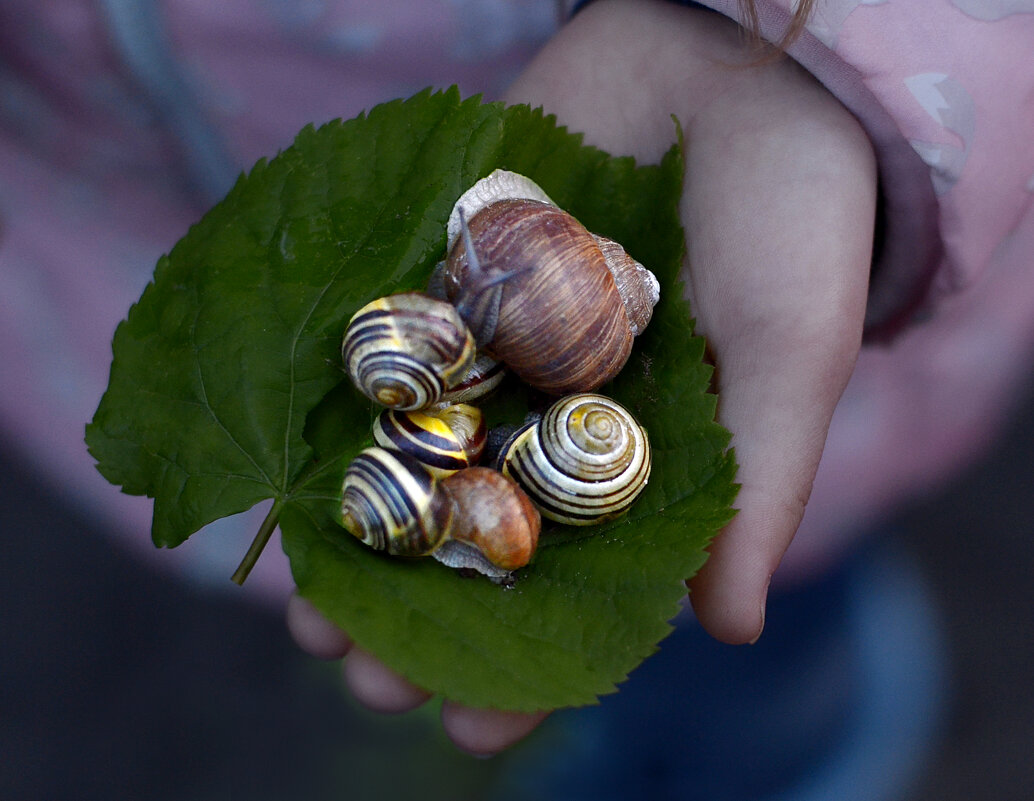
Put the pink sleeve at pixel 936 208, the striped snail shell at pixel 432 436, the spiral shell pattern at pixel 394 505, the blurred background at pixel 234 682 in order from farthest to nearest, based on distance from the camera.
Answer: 1. the blurred background at pixel 234 682
2. the pink sleeve at pixel 936 208
3. the striped snail shell at pixel 432 436
4. the spiral shell pattern at pixel 394 505

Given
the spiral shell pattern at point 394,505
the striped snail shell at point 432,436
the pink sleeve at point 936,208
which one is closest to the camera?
the spiral shell pattern at point 394,505

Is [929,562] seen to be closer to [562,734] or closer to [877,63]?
[562,734]

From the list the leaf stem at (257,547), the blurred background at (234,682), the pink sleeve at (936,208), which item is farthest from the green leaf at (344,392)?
the blurred background at (234,682)

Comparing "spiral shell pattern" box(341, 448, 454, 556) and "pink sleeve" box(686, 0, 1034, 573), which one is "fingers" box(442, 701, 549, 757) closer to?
"spiral shell pattern" box(341, 448, 454, 556)

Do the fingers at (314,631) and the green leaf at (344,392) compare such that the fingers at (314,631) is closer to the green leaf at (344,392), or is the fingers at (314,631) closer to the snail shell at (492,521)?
the green leaf at (344,392)

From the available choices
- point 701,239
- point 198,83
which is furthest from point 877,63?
point 198,83

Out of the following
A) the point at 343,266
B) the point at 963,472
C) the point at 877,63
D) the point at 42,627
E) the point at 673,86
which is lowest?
the point at 42,627
